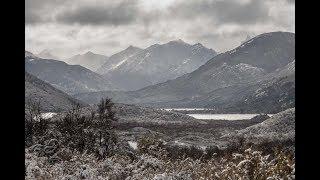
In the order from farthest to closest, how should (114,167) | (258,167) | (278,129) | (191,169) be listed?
1. (278,129)
2. (191,169)
3. (114,167)
4. (258,167)

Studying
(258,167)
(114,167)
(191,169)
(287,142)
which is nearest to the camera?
(258,167)

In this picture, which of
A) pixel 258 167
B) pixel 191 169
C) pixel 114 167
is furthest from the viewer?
pixel 191 169
